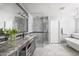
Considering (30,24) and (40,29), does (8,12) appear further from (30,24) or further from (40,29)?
(40,29)

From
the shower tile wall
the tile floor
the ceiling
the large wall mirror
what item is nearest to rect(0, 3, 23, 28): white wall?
the large wall mirror

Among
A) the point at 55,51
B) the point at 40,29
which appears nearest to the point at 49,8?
the point at 40,29

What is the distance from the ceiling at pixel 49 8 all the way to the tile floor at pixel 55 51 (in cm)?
70

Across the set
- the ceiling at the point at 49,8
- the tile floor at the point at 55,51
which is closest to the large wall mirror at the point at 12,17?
the ceiling at the point at 49,8

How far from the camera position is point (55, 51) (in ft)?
7.83

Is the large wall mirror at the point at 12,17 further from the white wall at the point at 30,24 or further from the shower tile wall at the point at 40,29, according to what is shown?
the shower tile wall at the point at 40,29

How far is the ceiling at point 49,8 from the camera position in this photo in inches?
92.7

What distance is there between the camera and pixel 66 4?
2332 mm

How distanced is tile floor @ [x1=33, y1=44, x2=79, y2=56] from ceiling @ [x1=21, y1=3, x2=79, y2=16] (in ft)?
2.28

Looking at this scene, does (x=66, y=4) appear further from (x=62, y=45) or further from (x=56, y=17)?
(x=62, y=45)

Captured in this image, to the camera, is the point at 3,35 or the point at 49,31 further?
the point at 49,31

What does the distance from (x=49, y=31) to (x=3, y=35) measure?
961 millimetres

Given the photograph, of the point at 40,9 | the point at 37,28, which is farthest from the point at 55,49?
the point at 40,9

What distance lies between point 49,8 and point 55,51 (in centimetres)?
91
